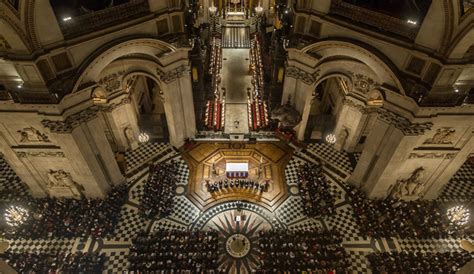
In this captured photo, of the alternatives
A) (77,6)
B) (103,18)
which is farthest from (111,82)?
(77,6)

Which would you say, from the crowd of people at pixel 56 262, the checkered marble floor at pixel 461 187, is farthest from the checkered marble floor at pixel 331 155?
the crowd of people at pixel 56 262

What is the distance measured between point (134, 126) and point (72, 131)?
7.70 meters

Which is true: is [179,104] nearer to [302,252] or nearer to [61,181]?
[61,181]

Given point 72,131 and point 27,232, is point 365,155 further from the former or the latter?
point 27,232

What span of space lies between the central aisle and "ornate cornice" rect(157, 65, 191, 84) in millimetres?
7254

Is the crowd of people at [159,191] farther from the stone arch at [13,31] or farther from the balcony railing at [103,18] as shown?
the stone arch at [13,31]

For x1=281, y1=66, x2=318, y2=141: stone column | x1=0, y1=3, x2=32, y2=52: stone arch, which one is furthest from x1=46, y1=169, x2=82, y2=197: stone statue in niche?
x1=281, y1=66, x2=318, y2=141: stone column

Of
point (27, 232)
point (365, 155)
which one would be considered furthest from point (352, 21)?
point (27, 232)

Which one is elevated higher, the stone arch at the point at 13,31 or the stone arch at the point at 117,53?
the stone arch at the point at 13,31

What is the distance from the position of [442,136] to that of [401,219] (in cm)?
606

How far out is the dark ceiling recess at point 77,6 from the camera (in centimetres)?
1570

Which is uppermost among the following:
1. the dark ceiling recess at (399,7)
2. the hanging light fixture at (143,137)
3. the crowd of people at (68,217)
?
the dark ceiling recess at (399,7)

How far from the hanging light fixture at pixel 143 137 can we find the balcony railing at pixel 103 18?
10.1m

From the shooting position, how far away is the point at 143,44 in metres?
18.2
